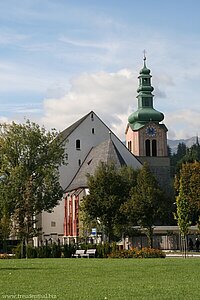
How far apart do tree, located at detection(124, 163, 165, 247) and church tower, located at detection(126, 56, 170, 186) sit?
47.3 m

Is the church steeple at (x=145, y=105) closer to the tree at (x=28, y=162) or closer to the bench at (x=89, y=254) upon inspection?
the tree at (x=28, y=162)

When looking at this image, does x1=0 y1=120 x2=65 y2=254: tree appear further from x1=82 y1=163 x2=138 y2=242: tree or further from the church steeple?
the church steeple

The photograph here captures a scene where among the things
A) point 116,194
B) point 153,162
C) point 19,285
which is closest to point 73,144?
point 153,162

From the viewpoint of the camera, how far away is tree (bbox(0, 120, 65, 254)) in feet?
234

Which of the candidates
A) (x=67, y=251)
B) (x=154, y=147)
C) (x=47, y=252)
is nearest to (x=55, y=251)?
(x=47, y=252)

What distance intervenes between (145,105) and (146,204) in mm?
52175

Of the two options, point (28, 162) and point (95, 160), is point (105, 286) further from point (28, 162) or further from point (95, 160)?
point (95, 160)

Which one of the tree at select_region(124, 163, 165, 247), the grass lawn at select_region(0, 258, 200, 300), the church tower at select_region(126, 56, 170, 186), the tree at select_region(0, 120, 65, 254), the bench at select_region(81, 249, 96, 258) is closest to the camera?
the grass lawn at select_region(0, 258, 200, 300)

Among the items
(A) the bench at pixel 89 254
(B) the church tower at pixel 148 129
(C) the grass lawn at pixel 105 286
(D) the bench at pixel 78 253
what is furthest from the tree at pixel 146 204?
(B) the church tower at pixel 148 129

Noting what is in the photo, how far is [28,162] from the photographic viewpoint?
240 feet

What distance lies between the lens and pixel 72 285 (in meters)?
20.3

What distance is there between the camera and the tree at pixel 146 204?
66.4m

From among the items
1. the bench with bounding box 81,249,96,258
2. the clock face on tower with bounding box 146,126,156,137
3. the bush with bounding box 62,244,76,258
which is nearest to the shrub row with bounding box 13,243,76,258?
the bush with bounding box 62,244,76,258

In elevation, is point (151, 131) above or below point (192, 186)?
above
